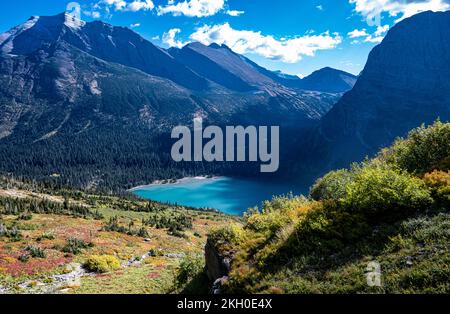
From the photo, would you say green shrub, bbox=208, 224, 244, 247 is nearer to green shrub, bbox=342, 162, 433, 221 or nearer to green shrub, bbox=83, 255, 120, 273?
green shrub, bbox=342, 162, 433, 221

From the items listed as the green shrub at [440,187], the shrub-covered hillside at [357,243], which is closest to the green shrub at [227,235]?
the shrub-covered hillside at [357,243]

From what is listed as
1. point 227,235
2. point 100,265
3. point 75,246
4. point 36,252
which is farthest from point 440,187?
point 75,246

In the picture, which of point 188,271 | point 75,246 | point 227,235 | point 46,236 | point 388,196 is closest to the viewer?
point 388,196

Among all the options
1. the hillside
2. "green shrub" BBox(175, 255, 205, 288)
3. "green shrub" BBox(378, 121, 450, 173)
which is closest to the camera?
"green shrub" BBox(378, 121, 450, 173)

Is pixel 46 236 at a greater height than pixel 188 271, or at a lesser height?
lesser

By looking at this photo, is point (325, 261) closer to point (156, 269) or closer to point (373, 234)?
point (373, 234)

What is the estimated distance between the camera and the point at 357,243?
574 inches

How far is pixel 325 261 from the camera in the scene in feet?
46.3

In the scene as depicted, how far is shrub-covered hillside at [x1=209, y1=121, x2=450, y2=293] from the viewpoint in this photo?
11594 millimetres

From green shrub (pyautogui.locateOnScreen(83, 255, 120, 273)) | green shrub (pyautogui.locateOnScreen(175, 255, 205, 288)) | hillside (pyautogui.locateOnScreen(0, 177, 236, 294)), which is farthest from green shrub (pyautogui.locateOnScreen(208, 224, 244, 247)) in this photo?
green shrub (pyautogui.locateOnScreen(83, 255, 120, 273))

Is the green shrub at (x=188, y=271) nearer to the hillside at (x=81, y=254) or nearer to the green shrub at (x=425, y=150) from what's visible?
the hillside at (x=81, y=254)

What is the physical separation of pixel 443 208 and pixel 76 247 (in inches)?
1898

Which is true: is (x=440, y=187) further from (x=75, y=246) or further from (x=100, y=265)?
(x=75, y=246)
